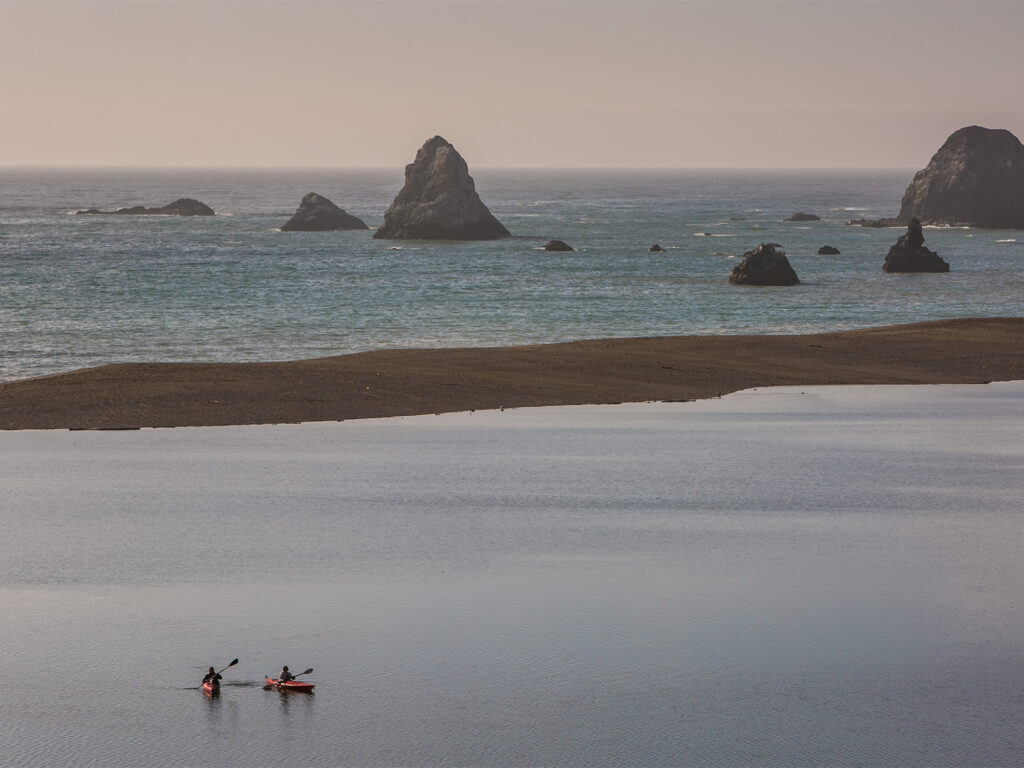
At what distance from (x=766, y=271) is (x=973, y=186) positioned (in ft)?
299

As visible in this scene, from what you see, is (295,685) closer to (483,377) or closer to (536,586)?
(536,586)

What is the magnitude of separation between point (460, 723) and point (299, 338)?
42703mm

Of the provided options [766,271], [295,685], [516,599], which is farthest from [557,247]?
[295,685]

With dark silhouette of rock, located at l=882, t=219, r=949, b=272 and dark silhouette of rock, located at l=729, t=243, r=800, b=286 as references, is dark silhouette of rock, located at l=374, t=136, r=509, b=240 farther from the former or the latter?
dark silhouette of rock, located at l=729, t=243, r=800, b=286

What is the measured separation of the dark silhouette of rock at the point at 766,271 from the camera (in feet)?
261

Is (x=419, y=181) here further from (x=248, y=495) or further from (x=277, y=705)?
(x=277, y=705)

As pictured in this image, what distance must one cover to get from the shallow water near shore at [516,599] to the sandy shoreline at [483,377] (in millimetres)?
3466

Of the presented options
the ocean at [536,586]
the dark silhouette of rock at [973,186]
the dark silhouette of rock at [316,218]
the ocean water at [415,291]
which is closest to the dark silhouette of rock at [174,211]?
the dark silhouette of rock at [316,218]

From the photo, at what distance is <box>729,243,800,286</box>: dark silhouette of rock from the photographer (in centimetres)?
7956

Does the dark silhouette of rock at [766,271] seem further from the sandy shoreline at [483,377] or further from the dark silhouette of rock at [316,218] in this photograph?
the dark silhouette of rock at [316,218]

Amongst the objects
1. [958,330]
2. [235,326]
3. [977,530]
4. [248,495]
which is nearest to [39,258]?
[235,326]

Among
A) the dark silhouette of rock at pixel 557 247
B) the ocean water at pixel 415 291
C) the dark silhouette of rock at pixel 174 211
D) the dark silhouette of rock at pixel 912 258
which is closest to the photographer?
the ocean water at pixel 415 291

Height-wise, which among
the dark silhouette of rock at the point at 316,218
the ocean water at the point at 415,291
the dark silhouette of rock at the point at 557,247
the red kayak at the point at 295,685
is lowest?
the ocean water at the point at 415,291

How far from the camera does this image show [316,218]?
142875 mm
